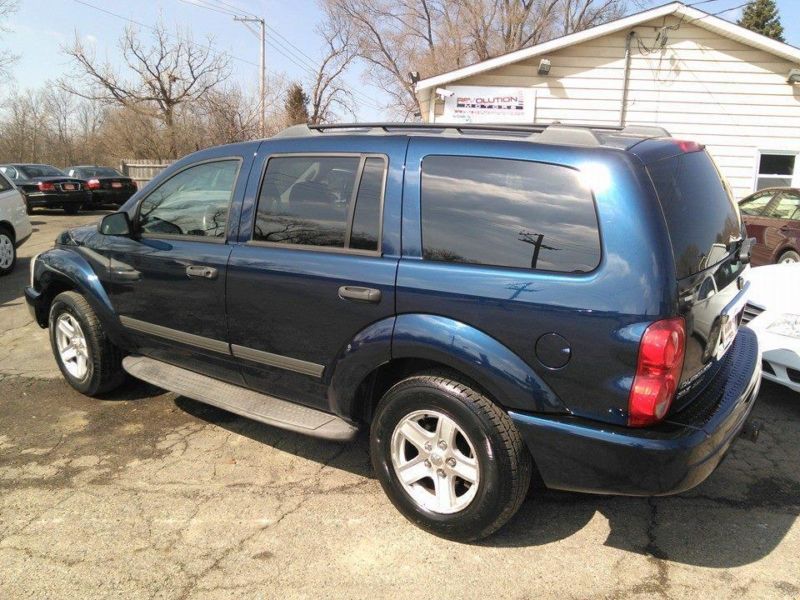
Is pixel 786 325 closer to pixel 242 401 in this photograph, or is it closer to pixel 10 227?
pixel 242 401

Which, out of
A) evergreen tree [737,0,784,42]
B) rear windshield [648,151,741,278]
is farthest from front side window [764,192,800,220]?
evergreen tree [737,0,784,42]

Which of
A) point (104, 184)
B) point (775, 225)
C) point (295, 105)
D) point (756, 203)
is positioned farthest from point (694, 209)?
point (295, 105)

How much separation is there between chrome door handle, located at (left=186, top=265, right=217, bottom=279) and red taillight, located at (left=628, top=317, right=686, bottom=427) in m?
2.25

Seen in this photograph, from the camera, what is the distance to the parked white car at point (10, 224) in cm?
880

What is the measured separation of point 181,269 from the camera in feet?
11.6

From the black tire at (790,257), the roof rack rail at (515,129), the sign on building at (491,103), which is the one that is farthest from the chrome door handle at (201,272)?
the sign on building at (491,103)

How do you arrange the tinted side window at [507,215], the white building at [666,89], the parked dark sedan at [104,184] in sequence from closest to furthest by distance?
the tinted side window at [507,215] → the white building at [666,89] → the parked dark sedan at [104,184]

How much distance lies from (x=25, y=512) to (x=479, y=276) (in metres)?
2.51

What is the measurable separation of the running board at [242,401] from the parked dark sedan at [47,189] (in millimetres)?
15929

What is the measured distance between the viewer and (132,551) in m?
2.71

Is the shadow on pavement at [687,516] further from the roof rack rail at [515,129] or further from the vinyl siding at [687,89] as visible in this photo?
the vinyl siding at [687,89]

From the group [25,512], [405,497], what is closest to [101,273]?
[25,512]

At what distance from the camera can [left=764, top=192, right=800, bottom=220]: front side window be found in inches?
315

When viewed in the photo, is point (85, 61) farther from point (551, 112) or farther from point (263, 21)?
point (551, 112)
